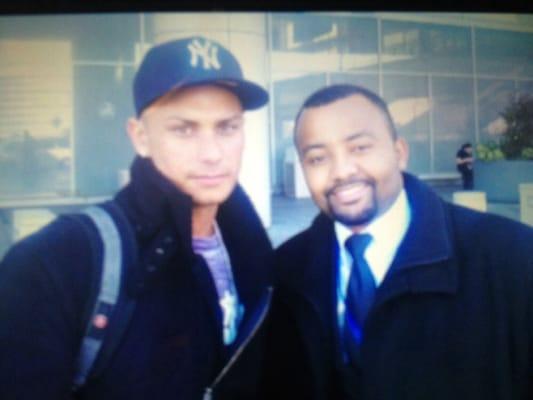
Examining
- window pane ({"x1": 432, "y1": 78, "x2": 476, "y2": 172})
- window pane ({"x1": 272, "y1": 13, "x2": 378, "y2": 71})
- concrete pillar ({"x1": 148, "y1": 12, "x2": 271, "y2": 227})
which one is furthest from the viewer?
window pane ({"x1": 432, "y1": 78, "x2": 476, "y2": 172})

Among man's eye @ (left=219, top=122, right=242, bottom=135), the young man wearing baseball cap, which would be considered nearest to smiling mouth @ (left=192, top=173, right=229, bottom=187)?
the young man wearing baseball cap

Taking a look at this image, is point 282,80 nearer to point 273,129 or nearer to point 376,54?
point 273,129

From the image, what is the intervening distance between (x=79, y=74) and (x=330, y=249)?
997 mm

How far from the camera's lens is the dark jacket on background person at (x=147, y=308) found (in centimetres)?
145

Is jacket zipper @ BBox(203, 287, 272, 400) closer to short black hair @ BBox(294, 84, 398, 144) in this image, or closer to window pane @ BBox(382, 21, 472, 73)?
short black hair @ BBox(294, 84, 398, 144)

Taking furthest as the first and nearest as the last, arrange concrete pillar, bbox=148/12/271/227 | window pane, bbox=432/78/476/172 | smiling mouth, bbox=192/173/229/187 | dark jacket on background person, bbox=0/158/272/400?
window pane, bbox=432/78/476/172, concrete pillar, bbox=148/12/271/227, smiling mouth, bbox=192/173/229/187, dark jacket on background person, bbox=0/158/272/400

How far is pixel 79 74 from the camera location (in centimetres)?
184

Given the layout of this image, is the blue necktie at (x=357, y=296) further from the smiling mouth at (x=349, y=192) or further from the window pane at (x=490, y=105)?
the window pane at (x=490, y=105)

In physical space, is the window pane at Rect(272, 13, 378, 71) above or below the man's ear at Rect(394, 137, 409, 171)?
above

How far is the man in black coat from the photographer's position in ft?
5.48

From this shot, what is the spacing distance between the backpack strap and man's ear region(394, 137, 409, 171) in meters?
0.89

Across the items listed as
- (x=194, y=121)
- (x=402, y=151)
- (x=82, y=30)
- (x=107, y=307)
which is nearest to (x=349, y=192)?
(x=402, y=151)

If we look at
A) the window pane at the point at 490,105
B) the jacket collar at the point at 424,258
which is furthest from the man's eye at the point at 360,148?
the window pane at the point at 490,105

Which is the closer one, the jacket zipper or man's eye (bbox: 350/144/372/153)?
the jacket zipper
